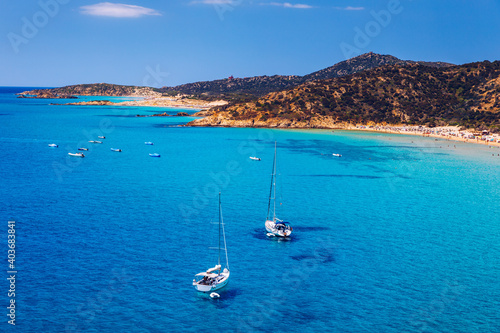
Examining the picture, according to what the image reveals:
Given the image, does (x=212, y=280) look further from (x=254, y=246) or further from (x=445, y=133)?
(x=445, y=133)

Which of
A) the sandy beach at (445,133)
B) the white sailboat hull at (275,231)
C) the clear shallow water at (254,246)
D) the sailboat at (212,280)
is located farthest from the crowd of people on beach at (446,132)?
the sailboat at (212,280)

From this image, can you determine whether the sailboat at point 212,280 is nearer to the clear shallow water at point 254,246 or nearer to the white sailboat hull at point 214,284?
the white sailboat hull at point 214,284

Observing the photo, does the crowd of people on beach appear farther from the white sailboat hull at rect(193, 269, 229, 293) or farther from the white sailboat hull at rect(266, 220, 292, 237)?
the white sailboat hull at rect(193, 269, 229, 293)

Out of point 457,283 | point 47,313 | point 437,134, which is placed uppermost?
point 437,134

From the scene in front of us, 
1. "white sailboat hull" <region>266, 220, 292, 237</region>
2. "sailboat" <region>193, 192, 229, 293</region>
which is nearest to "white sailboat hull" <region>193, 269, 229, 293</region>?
"sailboat" <region>193, 192, 229, 293</region>

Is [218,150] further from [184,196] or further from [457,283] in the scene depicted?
[457,283]

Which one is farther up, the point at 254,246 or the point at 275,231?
the point at 275,231

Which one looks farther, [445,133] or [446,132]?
[446,132]

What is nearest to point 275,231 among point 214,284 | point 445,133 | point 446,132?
point 214,284

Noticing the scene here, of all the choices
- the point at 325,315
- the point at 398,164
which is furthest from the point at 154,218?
the point at 398,164
